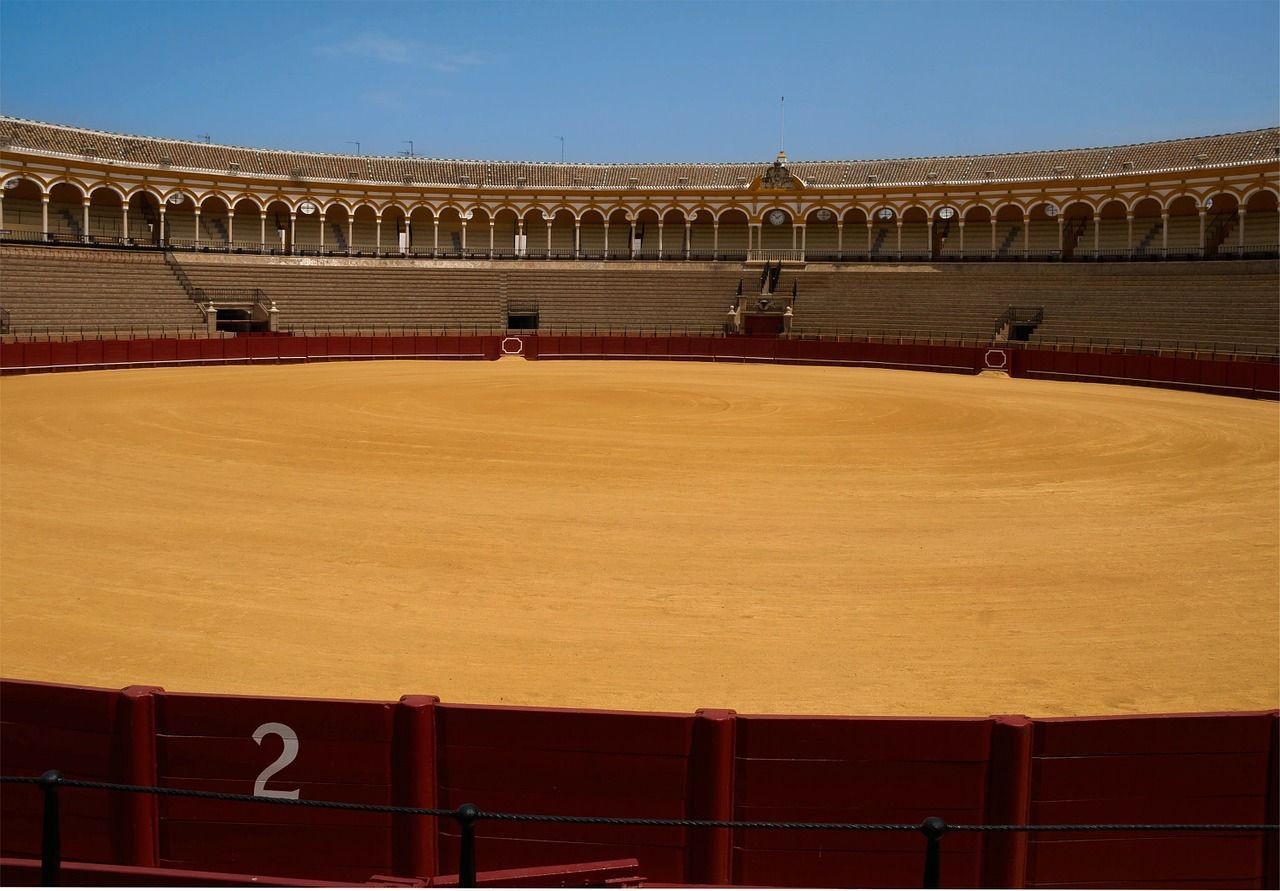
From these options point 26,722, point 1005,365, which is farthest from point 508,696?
point 1005,365

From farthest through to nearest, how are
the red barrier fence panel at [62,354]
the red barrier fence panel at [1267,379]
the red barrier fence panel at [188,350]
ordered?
the red barrier fence panel at [188,350] < the red barrier fence panel at [62,354] < the red barrier fence panel at [1267,379]

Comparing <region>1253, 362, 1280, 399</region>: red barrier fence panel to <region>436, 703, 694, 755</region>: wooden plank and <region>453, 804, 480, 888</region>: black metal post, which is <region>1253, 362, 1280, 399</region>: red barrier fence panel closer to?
<region>436, 703, 694, 755</region>: wooden plank

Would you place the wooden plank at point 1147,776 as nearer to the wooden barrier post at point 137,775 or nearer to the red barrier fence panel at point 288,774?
the red barrier fence panel at point 288,774

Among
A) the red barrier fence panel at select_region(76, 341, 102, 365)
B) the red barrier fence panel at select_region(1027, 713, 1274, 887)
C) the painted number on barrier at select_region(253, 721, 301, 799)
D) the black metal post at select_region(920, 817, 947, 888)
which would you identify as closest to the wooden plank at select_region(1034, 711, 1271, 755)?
the red barrier fence panel at select_region(1027, 713, 1274, 887)

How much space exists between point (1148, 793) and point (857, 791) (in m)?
1.32

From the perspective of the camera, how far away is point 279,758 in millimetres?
4637

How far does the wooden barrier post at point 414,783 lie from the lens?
4566 mm

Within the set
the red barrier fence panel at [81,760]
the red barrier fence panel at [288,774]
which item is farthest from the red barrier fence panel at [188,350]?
the red barrier fence panel at [288,774]

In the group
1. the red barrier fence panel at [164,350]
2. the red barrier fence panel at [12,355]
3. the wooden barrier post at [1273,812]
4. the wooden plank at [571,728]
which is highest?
the red barrier fence panel at [164,350]

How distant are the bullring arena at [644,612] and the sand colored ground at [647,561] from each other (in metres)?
0.05

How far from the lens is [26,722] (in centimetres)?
475

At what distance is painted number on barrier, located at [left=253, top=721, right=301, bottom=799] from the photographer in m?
4.62

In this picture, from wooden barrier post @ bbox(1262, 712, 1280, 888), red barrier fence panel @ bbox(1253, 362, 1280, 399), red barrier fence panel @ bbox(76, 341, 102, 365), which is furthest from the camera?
red barrier fence panel @ bbox(76, 341, 102, 365)

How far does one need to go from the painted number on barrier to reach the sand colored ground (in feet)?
6.92
